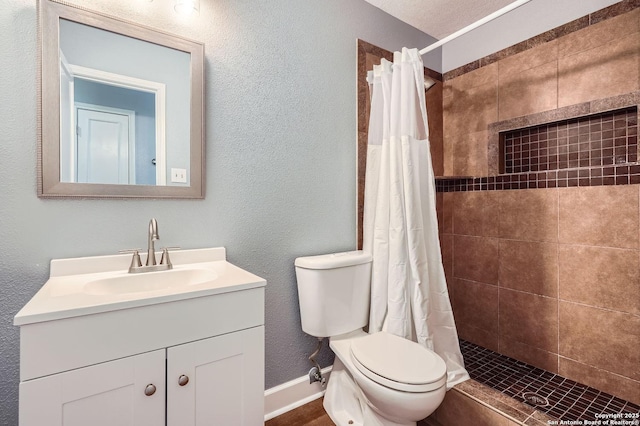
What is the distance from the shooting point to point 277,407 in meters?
1.63

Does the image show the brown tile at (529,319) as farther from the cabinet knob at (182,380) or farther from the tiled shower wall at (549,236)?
the cabinet knob at (182,380)

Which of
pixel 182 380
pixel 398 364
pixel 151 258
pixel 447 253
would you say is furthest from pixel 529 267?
pixel 151 258

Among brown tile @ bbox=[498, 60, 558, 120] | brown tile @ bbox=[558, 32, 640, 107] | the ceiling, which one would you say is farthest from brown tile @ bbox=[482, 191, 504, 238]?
the ceiling

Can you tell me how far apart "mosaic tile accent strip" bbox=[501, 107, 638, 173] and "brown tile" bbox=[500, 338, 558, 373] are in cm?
114

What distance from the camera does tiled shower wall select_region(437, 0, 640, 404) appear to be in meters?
1.60

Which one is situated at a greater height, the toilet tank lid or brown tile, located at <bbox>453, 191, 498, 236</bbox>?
brown tile, located at <bbox>453, 191, 498, 236</bbox>

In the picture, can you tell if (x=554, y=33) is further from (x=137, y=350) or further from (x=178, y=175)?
(x=137, y=350)

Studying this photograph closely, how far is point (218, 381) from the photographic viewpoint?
3.39ft

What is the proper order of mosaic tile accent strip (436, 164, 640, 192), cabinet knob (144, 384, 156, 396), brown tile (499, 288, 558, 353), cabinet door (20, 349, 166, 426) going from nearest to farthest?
cabinet door (20, 349, 166, 426), cabinet knob (144, 384, 156, 396), mosaic tile accent strip (436, 164, 640, 192), brown tile (499, 288, 558, 353)

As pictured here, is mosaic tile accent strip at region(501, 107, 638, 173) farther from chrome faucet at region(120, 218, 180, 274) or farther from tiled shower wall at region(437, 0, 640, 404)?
chrome faucet at region(120, 218, 180, 274)

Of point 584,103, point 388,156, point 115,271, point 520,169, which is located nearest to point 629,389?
point 520,169

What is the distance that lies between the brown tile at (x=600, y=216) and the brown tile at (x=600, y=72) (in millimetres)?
519

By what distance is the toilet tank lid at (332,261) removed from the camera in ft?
5.14

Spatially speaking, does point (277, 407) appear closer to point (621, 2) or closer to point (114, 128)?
point (114, 128)
